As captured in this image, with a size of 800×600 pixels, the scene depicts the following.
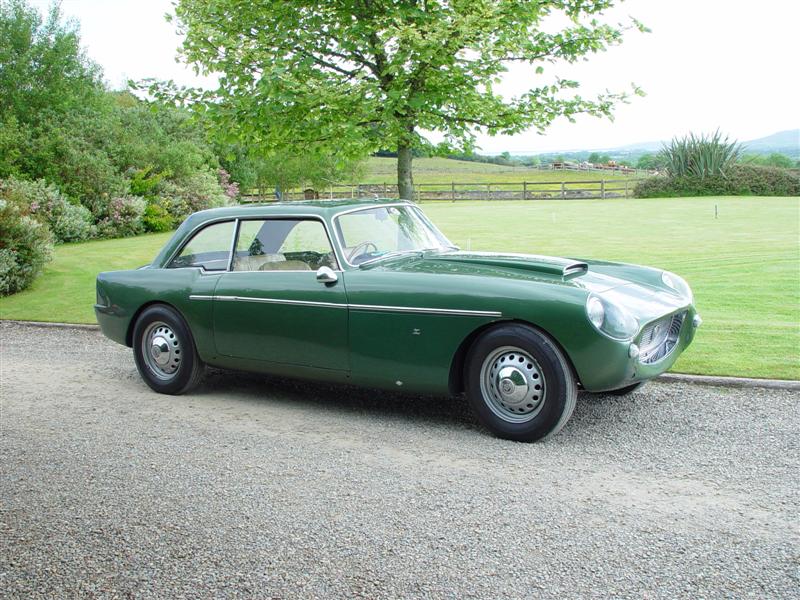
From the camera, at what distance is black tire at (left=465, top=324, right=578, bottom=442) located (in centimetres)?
516

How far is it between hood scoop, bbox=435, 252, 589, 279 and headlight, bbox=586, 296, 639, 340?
0.53 meters

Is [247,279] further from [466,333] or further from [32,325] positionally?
[32,325]

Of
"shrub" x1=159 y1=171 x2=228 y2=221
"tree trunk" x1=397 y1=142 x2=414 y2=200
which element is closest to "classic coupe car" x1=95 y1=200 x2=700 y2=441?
"tree trunk" x1=397 y1=142 x2=414 y2=200

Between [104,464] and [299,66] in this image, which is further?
[299,66]

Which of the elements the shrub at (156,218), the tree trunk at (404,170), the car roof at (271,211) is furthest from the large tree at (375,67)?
the shrub at (156,218)

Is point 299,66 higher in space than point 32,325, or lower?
higher

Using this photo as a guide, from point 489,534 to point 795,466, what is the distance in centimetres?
211

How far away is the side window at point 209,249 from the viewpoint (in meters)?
6.90

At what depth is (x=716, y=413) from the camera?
600cm

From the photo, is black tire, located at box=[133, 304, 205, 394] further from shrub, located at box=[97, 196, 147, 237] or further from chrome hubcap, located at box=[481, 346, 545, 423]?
shrub, located at box=[97, 196, 147, 237]

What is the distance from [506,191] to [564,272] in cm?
4507

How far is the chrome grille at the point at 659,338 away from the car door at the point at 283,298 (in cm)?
213

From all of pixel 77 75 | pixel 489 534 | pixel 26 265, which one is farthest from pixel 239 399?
pixel 77 75

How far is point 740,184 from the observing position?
40.0 m
